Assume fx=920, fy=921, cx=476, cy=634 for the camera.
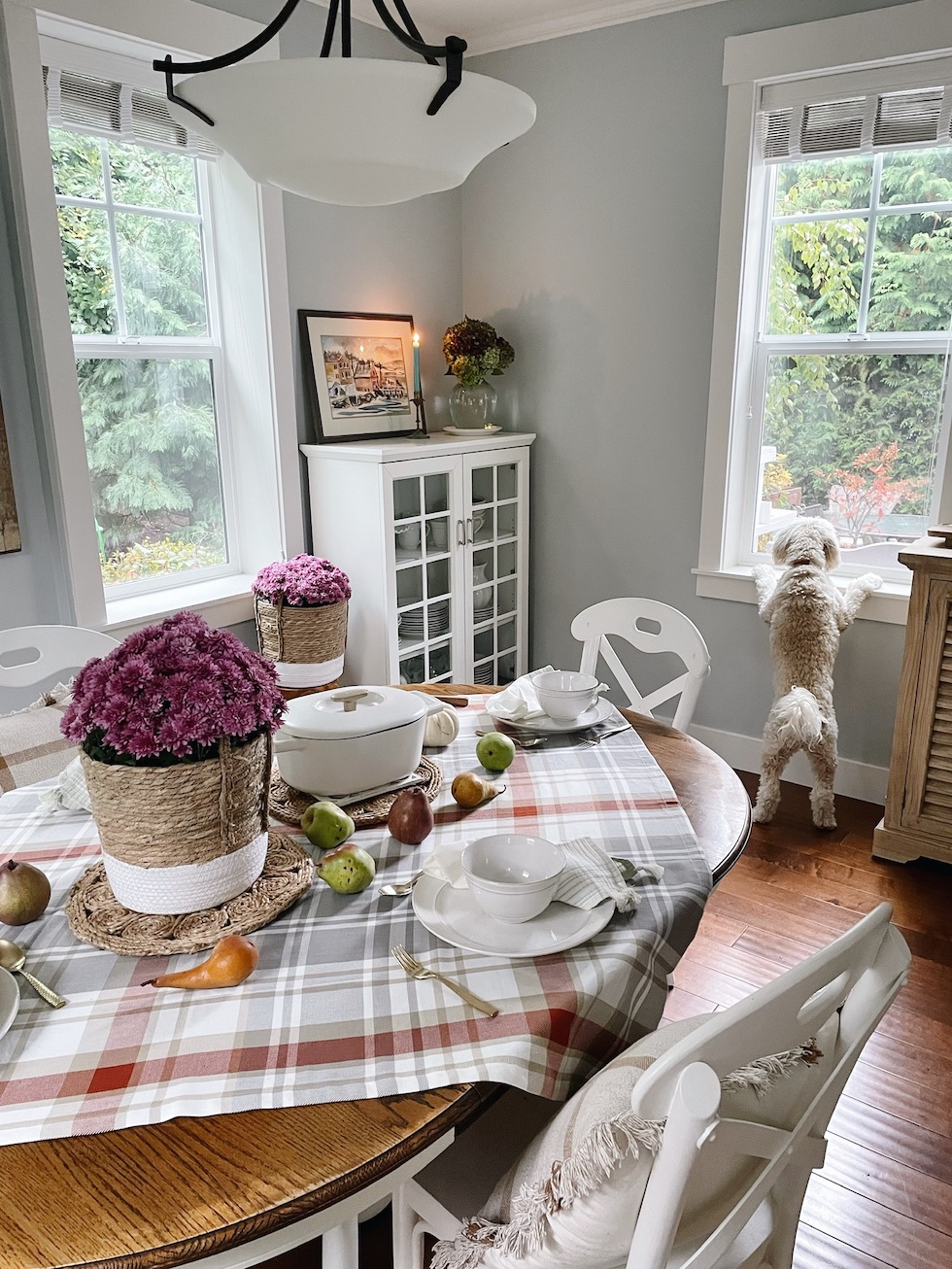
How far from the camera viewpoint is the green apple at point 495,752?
5.03 ft

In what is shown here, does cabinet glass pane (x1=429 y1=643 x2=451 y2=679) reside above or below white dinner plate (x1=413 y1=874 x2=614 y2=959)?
below

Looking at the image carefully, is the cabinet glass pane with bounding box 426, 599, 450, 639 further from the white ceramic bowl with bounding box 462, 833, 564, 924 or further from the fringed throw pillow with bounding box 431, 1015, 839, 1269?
the fringed throw pillow with bounding box 431, 1015, 839, 1269

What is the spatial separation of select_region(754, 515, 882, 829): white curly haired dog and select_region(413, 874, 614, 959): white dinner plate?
175cm

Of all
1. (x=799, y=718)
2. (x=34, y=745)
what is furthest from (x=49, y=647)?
(x=799, y=718)

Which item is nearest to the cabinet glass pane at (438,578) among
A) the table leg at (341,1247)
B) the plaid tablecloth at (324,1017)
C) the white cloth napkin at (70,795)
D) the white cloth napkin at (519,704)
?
the white cloth napkin at (519,704)

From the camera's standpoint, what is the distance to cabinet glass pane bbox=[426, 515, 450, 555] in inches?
123

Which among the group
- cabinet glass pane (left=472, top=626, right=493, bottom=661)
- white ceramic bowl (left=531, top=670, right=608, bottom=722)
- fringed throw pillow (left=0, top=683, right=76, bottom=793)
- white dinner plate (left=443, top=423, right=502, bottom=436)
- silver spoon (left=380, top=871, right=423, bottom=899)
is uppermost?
white dinner plate (left=443, top=423, right=502, bottom=436)

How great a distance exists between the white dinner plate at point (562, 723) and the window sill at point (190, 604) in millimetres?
1309

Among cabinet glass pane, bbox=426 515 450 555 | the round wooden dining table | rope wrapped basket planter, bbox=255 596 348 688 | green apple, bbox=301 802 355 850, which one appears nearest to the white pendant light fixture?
green apple, bbox=301 802 355 850

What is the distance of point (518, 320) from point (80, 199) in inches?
63.3

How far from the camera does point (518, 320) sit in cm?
351

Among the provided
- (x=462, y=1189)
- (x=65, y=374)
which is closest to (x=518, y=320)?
(x=65, y=374)

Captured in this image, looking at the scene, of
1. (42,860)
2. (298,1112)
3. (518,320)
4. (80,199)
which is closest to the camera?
(298,1112)

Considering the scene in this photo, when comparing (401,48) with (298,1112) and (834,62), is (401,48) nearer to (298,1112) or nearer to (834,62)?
(834,62)
